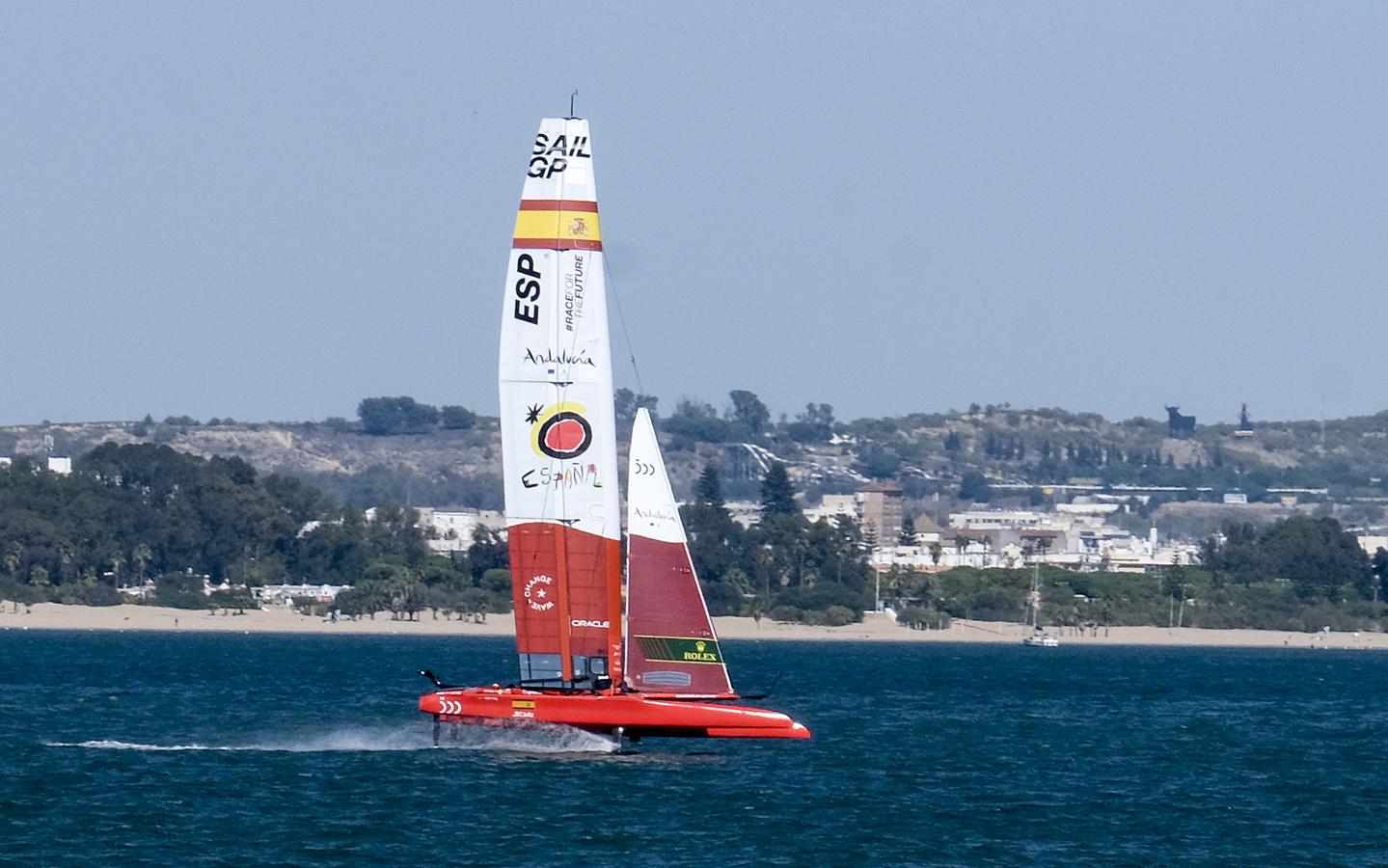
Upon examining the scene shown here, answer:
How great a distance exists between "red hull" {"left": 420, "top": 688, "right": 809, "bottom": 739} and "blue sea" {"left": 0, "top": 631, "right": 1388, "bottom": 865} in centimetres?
72

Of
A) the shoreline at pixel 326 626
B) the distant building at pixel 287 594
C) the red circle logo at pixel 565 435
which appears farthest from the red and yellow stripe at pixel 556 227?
the distant building at pixel 287 594

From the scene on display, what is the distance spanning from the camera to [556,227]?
50250mm

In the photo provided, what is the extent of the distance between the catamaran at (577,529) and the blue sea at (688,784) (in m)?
1.17

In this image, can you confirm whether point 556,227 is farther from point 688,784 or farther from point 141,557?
point 141,557

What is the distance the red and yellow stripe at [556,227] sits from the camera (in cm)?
5022

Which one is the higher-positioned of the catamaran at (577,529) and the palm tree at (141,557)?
the palm tree at (141,557)

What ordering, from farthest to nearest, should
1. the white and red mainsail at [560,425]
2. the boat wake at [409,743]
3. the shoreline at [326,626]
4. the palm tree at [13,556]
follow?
the palm tree at [13,556] < the shoreline at [326,626] < the white and red mainsail at [560,425] < the boat wake at [409,743]

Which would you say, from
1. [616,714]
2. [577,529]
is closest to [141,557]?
[577,529]

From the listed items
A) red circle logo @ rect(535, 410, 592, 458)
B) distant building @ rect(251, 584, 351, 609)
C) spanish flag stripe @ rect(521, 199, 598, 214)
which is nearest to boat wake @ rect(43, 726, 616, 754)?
red circle logo @ rect(535, 410, 592, 458)

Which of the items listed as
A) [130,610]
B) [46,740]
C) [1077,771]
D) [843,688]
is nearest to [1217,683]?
[843,688]

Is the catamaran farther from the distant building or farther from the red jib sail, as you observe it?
the distant building

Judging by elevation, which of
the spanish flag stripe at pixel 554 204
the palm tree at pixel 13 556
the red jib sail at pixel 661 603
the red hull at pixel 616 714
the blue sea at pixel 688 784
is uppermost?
the spanish flag stripe at pixel 554 204

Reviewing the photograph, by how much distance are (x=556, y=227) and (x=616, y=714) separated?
9767 mm

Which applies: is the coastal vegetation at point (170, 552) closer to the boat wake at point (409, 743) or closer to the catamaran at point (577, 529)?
the boat wake at point (409, 743)
